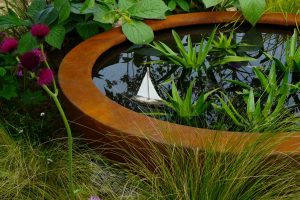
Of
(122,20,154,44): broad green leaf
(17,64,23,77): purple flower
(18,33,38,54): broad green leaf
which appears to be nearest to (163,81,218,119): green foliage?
(17,64,23,77): purple flower

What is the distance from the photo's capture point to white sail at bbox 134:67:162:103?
6.77ft

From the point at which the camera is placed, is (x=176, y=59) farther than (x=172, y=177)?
Yes

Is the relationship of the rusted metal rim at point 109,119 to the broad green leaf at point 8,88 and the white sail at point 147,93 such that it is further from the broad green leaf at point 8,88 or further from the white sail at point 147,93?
the broad green leaf at point 8,88

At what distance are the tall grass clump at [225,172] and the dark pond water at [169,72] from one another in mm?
259

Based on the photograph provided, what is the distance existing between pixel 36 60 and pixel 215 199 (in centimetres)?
73

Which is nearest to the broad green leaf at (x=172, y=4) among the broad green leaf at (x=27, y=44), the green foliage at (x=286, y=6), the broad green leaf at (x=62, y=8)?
the green foliage at (x=286, y=6)

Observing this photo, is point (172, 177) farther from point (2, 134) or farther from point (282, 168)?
point (2, 134)

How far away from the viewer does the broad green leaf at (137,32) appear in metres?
2.47

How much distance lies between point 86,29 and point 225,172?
4.83 ft

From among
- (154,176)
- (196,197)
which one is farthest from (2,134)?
(196,197)

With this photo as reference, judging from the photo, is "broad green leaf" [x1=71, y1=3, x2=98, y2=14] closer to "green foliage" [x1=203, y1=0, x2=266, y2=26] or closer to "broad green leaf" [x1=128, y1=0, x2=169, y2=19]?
"broad green leaf" [x1=128, y1=0, x2=169, y2=19]

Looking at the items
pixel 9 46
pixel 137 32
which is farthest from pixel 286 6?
pixel 9 46

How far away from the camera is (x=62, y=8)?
255 cm

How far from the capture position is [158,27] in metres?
2.66
